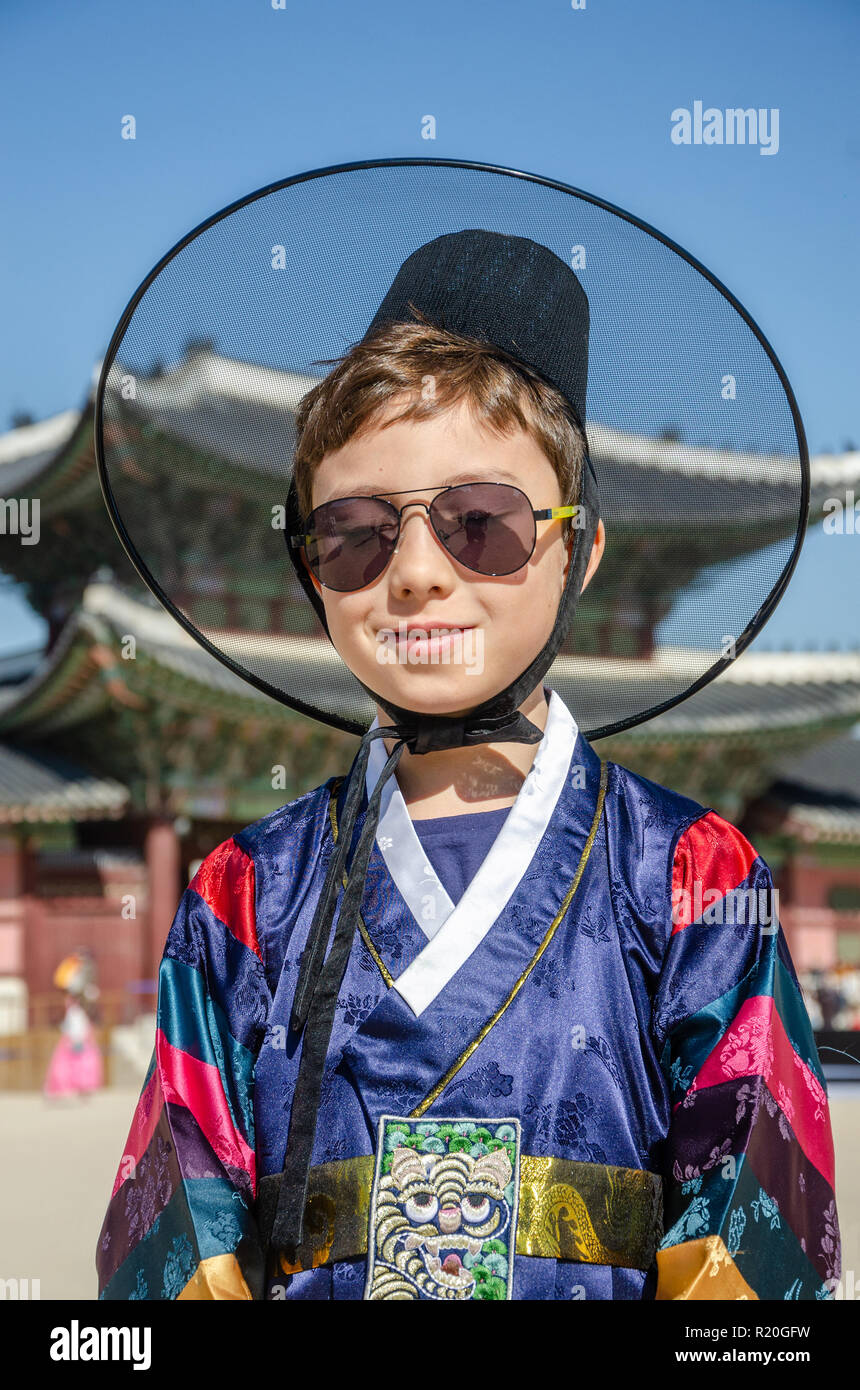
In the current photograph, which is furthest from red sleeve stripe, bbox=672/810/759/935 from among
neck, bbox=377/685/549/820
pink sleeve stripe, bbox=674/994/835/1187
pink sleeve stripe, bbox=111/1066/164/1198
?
pink sleeve stripe, bbox=111/1066/164/1198

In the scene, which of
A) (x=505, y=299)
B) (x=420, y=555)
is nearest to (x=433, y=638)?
(x=420, y=555)

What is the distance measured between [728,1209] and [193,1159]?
591 mm

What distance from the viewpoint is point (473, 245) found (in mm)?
1577

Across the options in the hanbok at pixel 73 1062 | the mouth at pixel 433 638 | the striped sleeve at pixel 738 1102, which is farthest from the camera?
the hanbok at pixel 73 1062

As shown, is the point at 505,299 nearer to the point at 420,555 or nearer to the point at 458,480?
the point at 458,480

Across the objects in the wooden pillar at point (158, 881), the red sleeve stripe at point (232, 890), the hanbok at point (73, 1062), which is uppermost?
the red sleeve stripe at point (232, 890)

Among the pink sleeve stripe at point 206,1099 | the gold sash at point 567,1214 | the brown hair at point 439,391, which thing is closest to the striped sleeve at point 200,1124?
the pink sleeve stripe at point 206,1099

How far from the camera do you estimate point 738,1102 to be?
4.24 ft

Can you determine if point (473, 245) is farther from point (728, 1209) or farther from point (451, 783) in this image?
point (728, 1209)

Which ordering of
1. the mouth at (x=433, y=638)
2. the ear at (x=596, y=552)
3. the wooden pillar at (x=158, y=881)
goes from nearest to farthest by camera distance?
1. the mouth at (x=433, y=638)
2. the ear at (x=596, y=552)
3. the wooden pillar at (x=158, y=881)

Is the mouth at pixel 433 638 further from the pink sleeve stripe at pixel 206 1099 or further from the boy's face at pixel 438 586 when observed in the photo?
the pink sleeve stripe at pixel 206 1099

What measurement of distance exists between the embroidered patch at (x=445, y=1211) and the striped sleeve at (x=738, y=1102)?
174 millimetres

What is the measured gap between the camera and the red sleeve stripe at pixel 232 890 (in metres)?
1.53
